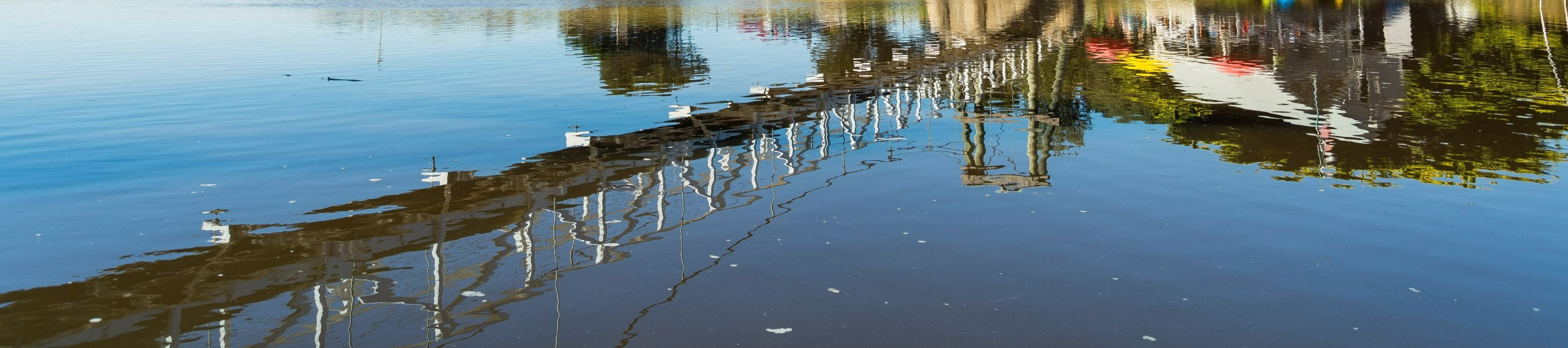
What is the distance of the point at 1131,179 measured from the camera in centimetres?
1389

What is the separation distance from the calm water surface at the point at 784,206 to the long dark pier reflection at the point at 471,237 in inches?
1.9

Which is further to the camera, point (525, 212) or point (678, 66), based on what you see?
point (678, 66)

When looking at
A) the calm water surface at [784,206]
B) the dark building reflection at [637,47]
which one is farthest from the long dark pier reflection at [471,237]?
the dark building reflection at [637,47]

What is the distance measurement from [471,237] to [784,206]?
3127 mm

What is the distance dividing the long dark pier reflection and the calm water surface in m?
0.05

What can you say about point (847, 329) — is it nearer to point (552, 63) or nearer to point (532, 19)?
point (552, 63)

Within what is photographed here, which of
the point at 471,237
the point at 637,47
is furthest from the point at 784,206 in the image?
the point at 637,47

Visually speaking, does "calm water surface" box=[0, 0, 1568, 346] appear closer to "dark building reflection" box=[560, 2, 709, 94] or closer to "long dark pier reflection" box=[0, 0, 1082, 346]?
"long dark pier reflection" box=[0, 0, 1082, 346]

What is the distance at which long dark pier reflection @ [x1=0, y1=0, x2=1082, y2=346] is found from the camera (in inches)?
332

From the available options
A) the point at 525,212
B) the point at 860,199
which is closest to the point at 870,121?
the point at 860,199

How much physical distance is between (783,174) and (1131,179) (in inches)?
155

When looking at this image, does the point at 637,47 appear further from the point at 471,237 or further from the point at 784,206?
the point at 471,237

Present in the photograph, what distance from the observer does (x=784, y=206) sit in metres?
12.4

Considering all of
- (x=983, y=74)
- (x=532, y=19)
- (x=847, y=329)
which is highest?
(x=532, y=19)
